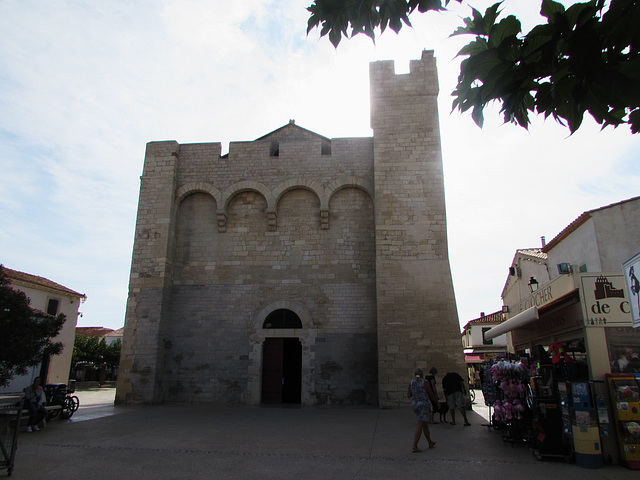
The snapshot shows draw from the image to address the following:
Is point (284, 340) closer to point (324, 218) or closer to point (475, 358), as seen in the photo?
point (324, 218)

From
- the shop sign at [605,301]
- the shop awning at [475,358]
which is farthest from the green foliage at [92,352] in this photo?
the shop sign at [605,301]

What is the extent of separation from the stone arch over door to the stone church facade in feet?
0.13

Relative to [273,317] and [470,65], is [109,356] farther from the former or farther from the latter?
[470,65]

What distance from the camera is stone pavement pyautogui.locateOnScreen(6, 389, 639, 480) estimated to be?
5.11 metres

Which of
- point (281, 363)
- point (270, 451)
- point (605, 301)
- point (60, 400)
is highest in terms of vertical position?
point (605, 301)

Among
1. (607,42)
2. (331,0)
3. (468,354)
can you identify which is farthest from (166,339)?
(468,354)

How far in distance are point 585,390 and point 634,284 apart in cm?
237

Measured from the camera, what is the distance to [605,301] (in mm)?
6051

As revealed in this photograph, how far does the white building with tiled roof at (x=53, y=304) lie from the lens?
21516 millimetres

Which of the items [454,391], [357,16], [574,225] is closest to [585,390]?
[454,391]

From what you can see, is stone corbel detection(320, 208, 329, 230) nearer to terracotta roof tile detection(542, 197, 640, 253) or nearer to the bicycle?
terracotta roof tile detection(542, 197, 640, 253)

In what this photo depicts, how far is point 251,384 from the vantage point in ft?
40.1

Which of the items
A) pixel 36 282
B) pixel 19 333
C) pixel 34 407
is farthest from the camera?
pixel 36 282

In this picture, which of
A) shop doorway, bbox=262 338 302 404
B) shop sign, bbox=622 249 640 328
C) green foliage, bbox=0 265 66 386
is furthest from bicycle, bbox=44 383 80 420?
shop sign, bbox=622 249 640 328
